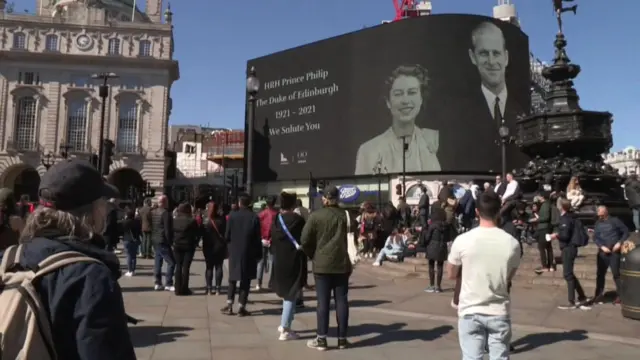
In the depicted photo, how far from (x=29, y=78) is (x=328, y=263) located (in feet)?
202

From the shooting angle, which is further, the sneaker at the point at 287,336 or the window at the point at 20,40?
the window at the point at 20,40

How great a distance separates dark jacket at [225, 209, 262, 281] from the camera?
805 centimetres

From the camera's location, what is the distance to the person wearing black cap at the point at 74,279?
5.72ft

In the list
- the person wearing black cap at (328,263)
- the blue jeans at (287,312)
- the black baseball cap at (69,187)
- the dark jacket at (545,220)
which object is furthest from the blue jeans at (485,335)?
the dark jacket at (545,220)

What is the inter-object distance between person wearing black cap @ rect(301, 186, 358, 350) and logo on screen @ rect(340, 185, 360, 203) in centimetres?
3910

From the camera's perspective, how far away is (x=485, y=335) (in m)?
3.97

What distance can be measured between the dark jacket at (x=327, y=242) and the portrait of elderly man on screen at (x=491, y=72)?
38.6 metres

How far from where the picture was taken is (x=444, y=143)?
42.0 meters

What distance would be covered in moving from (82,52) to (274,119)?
23707mm

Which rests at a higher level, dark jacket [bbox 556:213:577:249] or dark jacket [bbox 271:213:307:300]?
dark jacket [bbox 556:213:577:249]

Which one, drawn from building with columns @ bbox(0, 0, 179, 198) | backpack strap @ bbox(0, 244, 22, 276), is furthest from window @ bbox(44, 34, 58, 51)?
backpack strap @ bbox(0, 244, 22, 276)

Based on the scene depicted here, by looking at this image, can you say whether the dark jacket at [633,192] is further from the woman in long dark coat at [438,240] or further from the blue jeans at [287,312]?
the blue jeans at [287,312]

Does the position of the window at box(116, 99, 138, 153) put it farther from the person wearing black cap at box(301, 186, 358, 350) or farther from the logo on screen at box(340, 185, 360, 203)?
the person wearing black cap at box(301, 186, 358, 350)

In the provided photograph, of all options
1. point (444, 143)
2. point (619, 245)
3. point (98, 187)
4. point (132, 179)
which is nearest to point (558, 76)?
point (619, 245)
